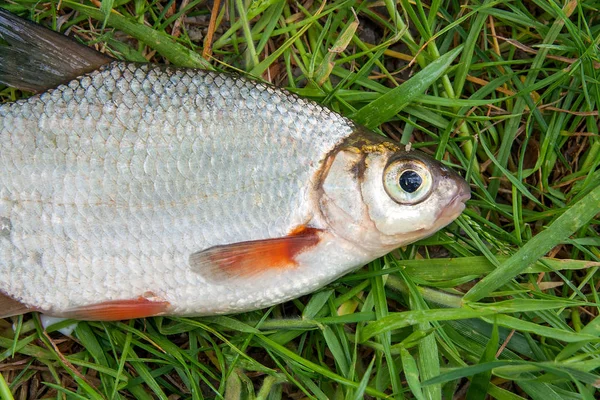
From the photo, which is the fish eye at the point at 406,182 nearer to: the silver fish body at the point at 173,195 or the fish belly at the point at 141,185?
the silver fish body at the point at 173,195

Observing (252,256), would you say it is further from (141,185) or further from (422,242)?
(422,242)

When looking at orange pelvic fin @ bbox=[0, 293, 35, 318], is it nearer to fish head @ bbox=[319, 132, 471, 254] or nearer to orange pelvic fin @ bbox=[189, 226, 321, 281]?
orange pelvic fin @ bbox=[189, 226, 321, 281]

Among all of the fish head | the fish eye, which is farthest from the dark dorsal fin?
the fish eye

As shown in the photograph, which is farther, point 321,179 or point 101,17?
point 101,17

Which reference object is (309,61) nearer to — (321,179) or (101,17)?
(321,179)

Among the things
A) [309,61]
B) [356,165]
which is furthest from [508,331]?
[309,61]
